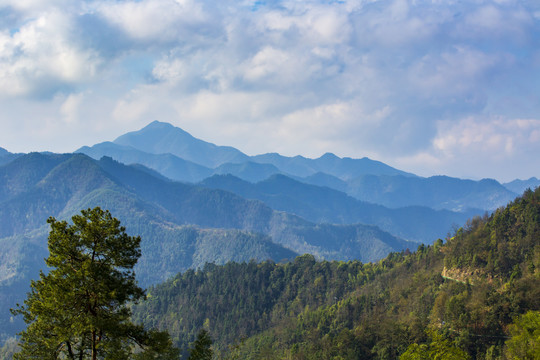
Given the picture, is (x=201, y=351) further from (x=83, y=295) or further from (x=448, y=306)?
(x=448, y=306)

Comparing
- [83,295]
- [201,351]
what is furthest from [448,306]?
[83,295]

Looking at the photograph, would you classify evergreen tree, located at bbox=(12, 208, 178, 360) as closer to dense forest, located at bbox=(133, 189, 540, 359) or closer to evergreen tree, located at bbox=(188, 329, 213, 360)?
evergreen tree, located at bbox=(188, 329, 213, 360)

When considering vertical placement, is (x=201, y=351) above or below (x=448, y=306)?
below

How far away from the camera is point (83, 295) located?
32.8 metres

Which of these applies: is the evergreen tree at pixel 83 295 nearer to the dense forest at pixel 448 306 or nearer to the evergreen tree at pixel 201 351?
the evergreen tree at pixel 201 351

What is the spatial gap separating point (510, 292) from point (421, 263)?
57523mm

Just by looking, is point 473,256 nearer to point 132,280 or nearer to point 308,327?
point 308,327

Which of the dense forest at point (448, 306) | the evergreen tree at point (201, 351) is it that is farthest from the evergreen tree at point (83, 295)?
the dense forest at point (448, 306)

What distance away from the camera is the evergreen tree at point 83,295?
1264 inches

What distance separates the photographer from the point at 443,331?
98.8 meters

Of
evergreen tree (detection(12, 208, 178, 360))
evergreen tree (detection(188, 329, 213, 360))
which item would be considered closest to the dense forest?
evergreen tree (detection(188, 329, 213, 360))

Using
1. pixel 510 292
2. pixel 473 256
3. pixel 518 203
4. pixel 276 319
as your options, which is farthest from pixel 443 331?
pixel 276 319

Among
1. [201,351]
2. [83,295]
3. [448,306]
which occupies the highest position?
[448,306]

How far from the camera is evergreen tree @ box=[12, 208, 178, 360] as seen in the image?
32.1 m
